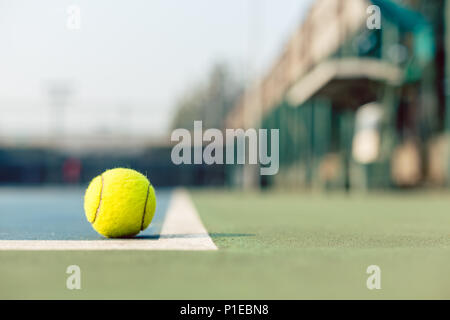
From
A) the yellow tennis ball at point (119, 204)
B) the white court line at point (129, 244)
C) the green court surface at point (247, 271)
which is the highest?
the yellow tennis ball at point (119, 204)

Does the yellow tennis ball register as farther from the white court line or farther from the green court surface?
the green court surface

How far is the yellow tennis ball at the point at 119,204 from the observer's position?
12.2 ft

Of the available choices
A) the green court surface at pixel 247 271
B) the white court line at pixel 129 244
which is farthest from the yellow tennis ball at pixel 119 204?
the green court surface at pixel 247 271

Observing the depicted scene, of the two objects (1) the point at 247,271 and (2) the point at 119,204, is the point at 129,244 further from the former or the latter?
(1) the point at 247,271

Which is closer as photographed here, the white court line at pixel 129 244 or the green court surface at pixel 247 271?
the green court surface at pixel 247 271

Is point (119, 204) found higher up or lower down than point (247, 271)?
higher up

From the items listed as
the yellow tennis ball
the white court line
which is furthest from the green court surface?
the yellow tennis ball

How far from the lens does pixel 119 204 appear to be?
12.2ft

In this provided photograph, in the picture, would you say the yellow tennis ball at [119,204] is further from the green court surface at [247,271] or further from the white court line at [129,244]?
the green court surface at [247,271]

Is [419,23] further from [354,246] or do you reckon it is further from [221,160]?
[221,160]

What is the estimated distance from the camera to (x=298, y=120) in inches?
763

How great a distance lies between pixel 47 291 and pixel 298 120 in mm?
17598

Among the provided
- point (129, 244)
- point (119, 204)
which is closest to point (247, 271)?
point (129, 244)
